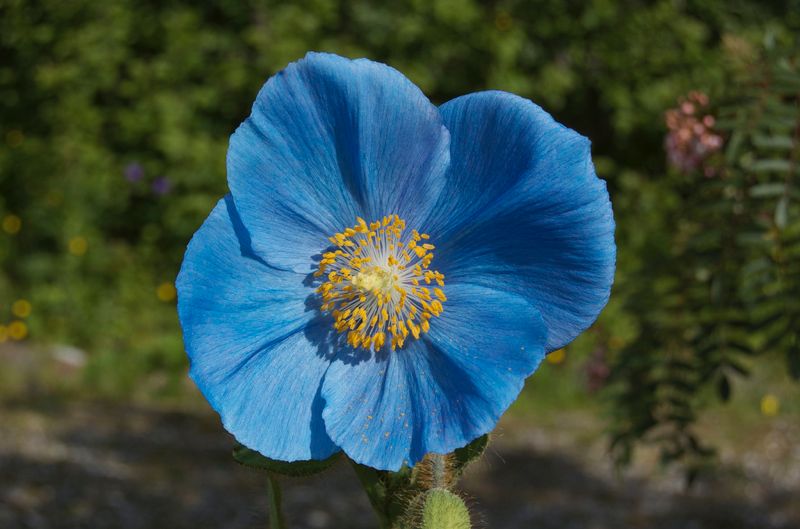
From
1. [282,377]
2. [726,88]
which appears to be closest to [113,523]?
[726,88]

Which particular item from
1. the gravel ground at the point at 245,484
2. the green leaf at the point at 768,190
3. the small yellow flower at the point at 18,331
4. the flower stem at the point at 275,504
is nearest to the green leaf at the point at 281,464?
the flower stem at the point at 275,504

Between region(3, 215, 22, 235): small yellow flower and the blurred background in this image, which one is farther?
region(3, 215, 22, 235): small yellow flower

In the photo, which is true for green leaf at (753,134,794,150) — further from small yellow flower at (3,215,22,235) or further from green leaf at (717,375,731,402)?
small yellow flower at (3,215,22,235)

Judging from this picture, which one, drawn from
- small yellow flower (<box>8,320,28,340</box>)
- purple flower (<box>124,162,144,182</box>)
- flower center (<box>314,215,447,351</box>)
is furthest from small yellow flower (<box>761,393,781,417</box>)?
flower center (<box>314,215,447,351</box>)

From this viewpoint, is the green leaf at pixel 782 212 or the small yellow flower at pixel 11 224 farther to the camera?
the small yellow flower at pixel 11 224

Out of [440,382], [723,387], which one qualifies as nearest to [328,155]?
[440,382]

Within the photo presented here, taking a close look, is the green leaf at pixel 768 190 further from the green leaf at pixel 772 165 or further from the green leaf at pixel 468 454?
the green leaf at pixel 468 454
